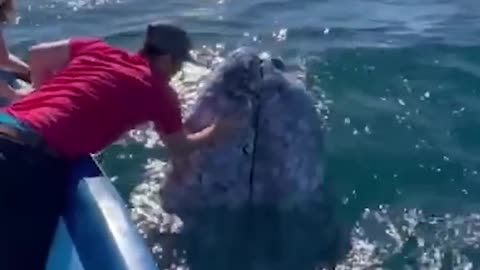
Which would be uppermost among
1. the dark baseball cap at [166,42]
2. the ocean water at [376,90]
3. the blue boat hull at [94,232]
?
the dark baseball cap at [166,42]

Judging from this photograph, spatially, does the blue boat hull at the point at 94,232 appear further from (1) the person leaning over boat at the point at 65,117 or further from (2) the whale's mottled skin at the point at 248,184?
(2) the whale's mottled skin at the point at 248,184

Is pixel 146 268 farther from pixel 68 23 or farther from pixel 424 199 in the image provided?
pixel 68 23

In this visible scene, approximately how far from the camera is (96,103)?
534 centimetres

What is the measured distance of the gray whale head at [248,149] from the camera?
21.3 ft

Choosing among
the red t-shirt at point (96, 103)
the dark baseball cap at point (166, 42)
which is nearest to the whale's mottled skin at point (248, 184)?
the dark baseball cap at point (166, 42)

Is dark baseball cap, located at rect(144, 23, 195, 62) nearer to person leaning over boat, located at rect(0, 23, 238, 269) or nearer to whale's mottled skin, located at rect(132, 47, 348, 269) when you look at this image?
person leaning over boat, located at rect(0, 23, 238, 269)

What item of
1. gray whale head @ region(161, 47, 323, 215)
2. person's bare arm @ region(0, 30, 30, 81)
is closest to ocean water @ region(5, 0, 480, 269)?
gray whale head @ region(161, 47, 323, 215)

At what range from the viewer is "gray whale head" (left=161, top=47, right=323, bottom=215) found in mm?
6504

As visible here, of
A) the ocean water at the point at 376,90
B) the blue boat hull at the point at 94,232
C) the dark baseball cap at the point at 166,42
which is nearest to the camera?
the blue boat hull at the point at 94,232

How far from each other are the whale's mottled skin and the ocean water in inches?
16.4

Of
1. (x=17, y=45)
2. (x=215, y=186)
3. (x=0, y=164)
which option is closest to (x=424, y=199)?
(x=215, y=186)

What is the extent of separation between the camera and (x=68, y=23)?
11.3 meters

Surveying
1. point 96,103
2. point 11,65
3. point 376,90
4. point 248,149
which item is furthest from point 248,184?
point 376,90

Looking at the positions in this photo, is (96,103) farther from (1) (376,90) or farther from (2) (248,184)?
(1) (376,90)
